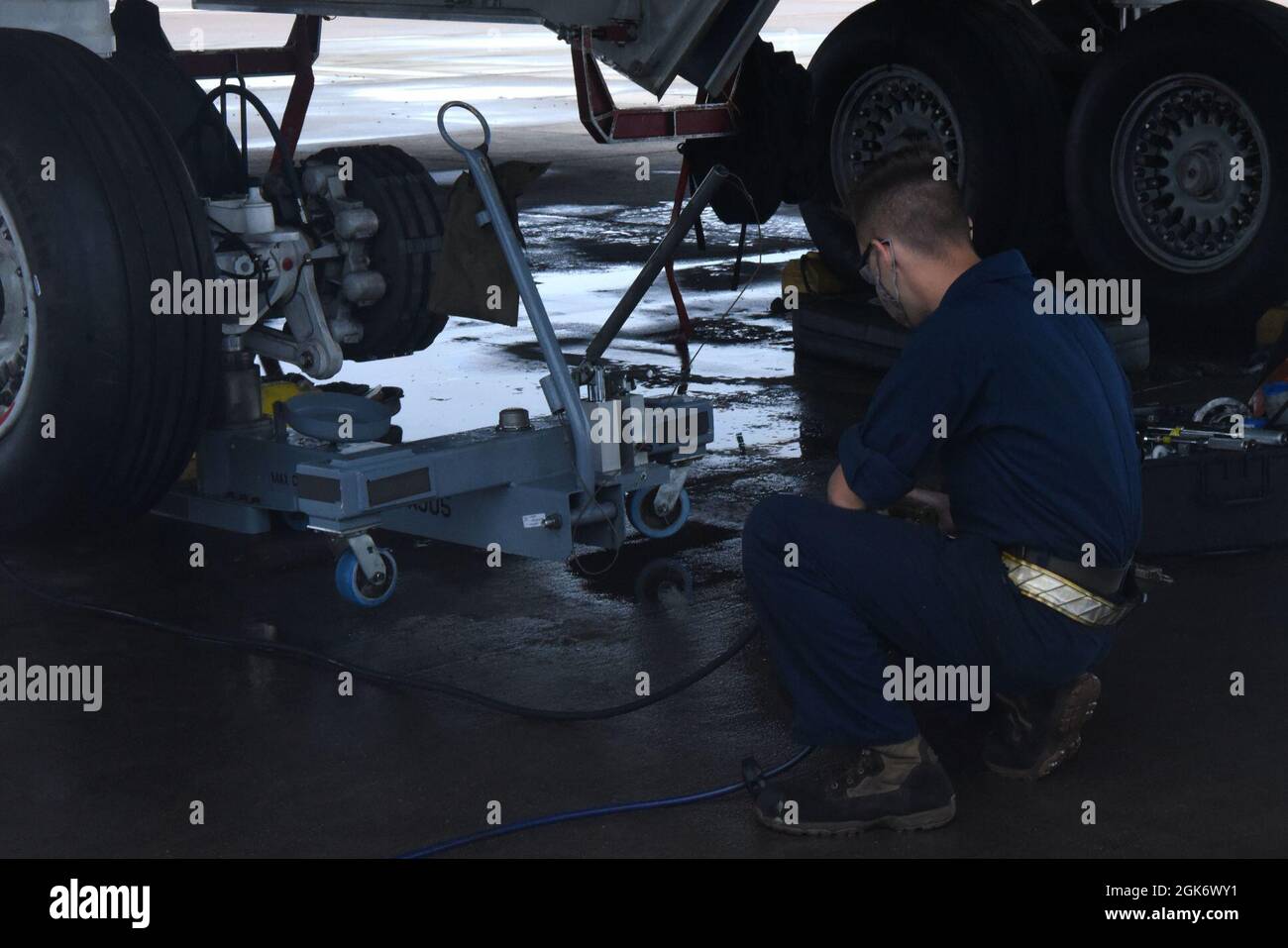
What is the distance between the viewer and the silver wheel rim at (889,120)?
21.5 ft

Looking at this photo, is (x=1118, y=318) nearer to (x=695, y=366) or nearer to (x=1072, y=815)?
(x=695, y=366)

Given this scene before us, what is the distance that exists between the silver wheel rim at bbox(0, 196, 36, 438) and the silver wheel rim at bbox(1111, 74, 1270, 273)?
3906 mm

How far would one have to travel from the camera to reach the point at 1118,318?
6.24 metres

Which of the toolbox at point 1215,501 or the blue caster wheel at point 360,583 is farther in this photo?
the toolbox at point 1215,501

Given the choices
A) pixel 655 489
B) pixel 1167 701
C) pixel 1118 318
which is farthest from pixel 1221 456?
pixel 1118 318

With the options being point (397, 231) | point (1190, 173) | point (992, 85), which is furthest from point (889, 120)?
point (397, 231)

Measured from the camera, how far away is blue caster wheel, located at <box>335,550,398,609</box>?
392 centimetres

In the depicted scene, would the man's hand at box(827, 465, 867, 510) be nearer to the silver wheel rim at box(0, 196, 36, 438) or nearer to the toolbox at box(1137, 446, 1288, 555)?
the toolbox at box(1137, 446, 1288, 555)

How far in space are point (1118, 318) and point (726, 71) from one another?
1985mm

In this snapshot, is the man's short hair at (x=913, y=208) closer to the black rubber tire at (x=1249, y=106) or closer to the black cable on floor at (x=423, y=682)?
the black cable on floor at (x=423, y=682)

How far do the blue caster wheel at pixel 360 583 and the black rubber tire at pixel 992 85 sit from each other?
2.96 m

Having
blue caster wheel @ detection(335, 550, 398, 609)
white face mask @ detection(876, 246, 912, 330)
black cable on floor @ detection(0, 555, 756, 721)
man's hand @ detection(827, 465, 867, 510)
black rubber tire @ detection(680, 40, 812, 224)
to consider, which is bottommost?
black cable on floor @ detection(0, 555, 756, 721)

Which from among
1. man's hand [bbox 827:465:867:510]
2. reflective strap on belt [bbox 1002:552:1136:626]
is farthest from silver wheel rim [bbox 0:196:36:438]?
reflective strap on belt [bbox 1002:552:1136:626]

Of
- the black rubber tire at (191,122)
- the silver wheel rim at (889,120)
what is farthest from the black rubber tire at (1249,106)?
the black rubber tire at (191,122)
